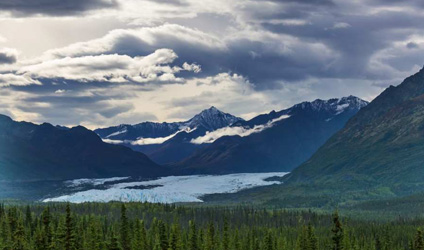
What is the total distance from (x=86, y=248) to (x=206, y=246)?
39.3m

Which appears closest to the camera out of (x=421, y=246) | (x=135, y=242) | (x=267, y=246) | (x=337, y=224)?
(x=337, y=224)

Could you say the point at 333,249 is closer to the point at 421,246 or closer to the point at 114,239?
the point at 421,246

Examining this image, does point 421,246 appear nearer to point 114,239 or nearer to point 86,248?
point 114,239

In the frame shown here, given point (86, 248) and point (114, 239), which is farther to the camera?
point (86, 248)

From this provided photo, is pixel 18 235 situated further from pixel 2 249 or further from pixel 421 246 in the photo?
pixel 421 246

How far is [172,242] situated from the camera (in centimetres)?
16100

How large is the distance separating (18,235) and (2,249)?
27.2 m

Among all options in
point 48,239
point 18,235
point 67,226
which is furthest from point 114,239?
point 48,239

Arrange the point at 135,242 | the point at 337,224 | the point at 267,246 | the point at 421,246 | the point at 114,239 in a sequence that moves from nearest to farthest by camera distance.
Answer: the point at 337,224, the point at 114,239, the point at 421,246, the point at 267,246, the point at 135,242

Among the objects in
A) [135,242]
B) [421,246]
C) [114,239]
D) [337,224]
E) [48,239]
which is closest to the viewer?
[337,224]

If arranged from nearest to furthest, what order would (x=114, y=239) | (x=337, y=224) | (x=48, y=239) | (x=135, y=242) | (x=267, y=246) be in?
(x=337, y=224) < (x=114, y=239) < (x=48, y=239) < (x=267, y=246) < (x=135, y=242)

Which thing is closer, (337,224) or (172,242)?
(337,224)

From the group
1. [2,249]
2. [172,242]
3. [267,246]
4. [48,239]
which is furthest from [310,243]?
[2,249]

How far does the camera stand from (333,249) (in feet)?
399
